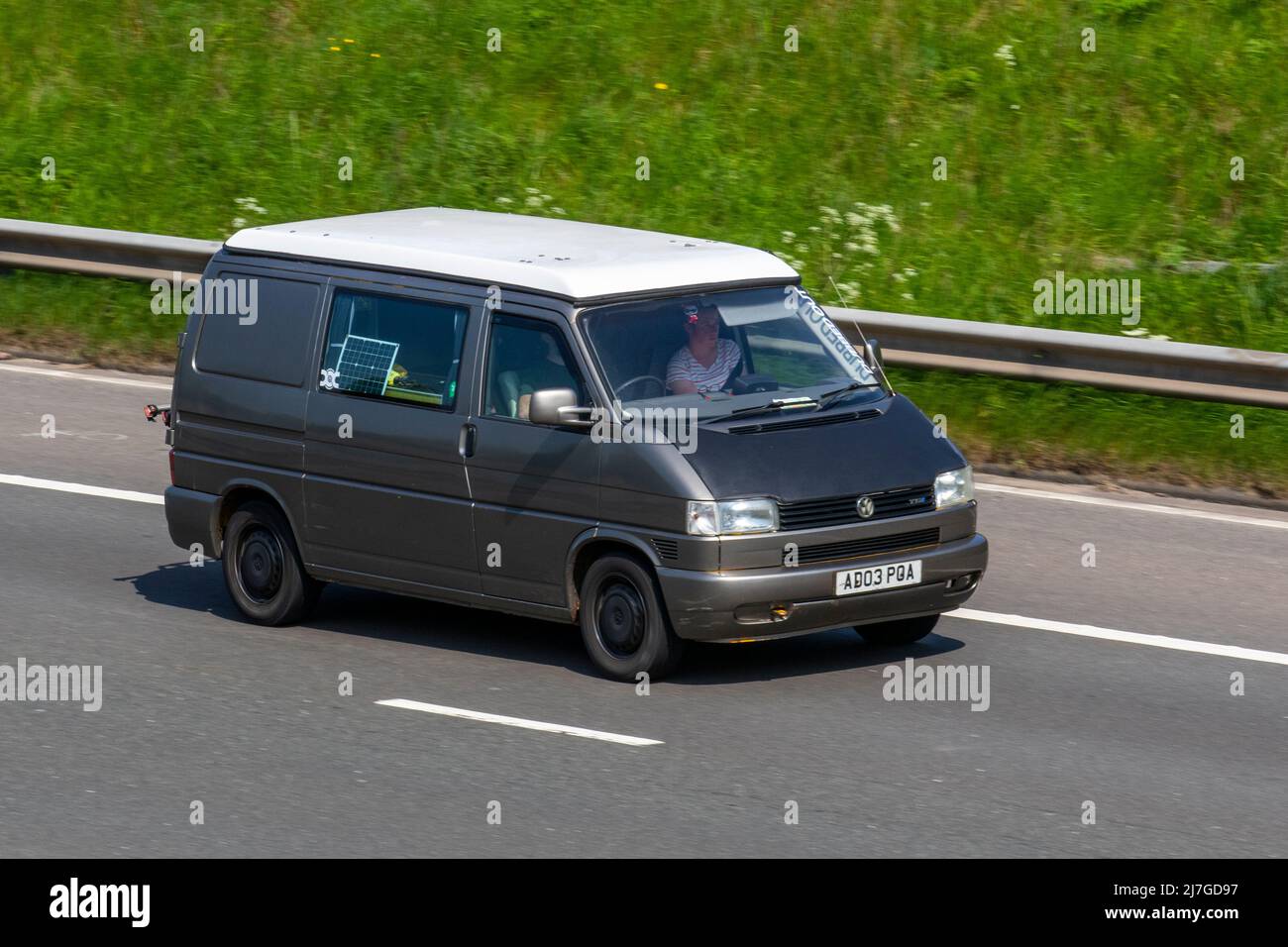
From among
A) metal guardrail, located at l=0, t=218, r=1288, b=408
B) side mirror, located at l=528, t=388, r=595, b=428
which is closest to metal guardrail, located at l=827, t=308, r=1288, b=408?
metal guardrail, located at l=0, t=218, r=1288, b=408

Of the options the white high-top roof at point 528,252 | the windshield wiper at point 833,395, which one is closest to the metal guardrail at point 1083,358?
the white high-top roof at point 528,252

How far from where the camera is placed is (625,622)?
30.2 ft

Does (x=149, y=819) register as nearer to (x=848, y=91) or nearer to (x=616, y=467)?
(x=616, y=467)

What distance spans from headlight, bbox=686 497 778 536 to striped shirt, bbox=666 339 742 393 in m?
0.78

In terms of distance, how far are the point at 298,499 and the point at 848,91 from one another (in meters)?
9.77

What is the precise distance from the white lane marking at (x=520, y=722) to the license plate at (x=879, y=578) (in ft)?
3.92

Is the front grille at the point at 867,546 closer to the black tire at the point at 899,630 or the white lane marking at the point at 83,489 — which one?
the black tire at the point at 899,630

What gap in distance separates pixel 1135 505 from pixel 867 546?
4.31 metres

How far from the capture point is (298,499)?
10180 mm

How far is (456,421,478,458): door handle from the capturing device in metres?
9.53

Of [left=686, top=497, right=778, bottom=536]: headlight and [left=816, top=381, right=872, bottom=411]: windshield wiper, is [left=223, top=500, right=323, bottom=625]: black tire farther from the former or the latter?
[left=816, top=381, right=872, bottom=411]: windshield wiper

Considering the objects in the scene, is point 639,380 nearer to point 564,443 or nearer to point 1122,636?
point 564,443

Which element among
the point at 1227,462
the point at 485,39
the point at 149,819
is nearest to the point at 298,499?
the point at 149,819

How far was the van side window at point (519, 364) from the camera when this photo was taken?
9.44 m
